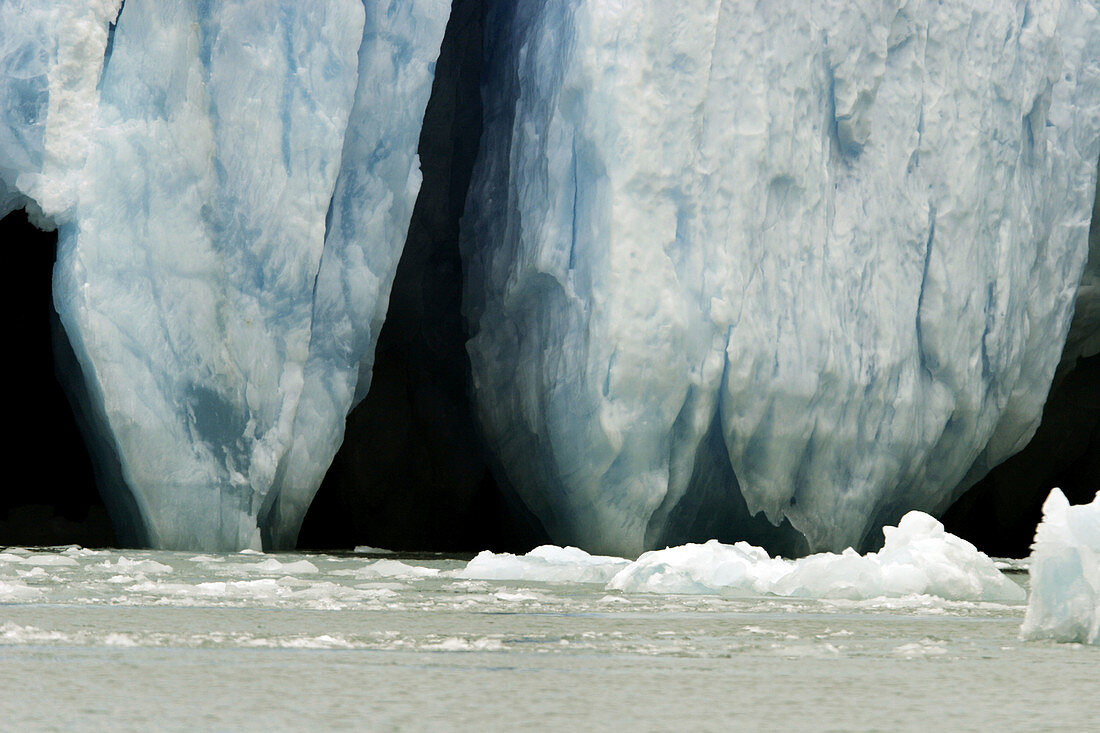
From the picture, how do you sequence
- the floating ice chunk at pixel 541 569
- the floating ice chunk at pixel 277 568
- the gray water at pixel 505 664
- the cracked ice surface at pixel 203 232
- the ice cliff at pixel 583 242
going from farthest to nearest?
the ice cliff at pixel 583 242 → the cracked ice surface at pixel 203 232 → the floating ice chunk at pixel 541 569 → the floating ice chunk at pixel 277 568 → the gray water at pixel 505 664

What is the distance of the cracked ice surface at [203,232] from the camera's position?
15.4 feet

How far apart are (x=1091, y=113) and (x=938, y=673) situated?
221 inches

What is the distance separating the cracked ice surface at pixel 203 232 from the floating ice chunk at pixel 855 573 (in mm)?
1894

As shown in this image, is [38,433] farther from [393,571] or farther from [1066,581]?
[1066,581]

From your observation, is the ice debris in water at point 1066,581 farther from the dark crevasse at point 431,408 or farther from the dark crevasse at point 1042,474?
the dark crevasse at point 1042,474

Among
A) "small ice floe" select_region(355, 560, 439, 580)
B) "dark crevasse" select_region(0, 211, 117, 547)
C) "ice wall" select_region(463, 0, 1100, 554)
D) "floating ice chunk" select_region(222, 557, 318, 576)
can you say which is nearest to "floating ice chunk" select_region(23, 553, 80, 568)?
"floating ice chunk" select_region(222, 557, 318, 576)

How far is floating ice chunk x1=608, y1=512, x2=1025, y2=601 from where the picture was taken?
3.40 metres

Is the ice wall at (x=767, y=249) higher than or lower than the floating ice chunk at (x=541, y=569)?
higher

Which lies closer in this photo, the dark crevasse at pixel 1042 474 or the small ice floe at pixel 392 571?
the small ice floe at pixel 392 571

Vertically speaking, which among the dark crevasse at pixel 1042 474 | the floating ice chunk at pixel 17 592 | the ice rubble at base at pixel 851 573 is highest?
Result: the dark crevasse at pixel 1042 474

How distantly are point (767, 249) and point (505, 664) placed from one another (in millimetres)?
4220

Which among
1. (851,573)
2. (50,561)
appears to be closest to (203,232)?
(50,561)

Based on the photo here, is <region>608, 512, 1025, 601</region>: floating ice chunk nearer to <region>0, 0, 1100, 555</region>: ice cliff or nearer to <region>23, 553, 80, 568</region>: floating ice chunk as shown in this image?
<region>23, 553, 80, 568</region>: floating ice chunk

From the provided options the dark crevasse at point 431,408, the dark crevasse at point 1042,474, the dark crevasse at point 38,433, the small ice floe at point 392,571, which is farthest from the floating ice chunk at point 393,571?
the dark crevasse at point 1042,474
